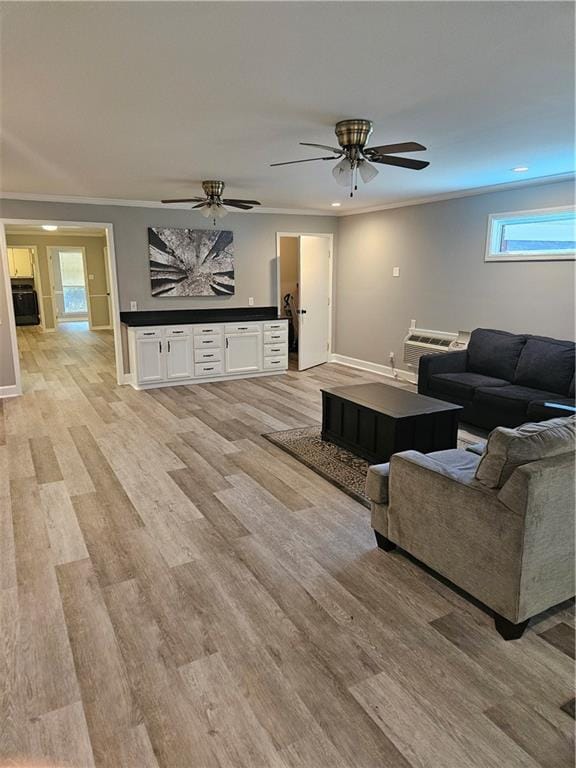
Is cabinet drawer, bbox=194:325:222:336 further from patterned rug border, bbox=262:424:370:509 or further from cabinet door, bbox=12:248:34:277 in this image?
cabinet door, bbox=12:248:34:277

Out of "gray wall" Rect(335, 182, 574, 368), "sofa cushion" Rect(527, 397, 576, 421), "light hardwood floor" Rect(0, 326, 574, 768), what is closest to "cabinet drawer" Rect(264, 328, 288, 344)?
"gray wall" Rect(335, 182, 574, 368)

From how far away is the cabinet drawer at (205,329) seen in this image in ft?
21.9

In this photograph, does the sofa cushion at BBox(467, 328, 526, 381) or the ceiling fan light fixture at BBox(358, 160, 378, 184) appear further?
the sofa cushion at BBox(467, 328, 526, 381)

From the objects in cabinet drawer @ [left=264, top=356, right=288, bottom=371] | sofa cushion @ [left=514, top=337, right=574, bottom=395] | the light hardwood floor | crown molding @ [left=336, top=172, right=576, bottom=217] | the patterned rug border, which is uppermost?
crown molding @ [left=336, top=172, right=576, bottom=217]

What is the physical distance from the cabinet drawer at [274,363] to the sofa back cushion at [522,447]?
5391 mm

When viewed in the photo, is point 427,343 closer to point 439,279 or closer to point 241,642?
point 439,279

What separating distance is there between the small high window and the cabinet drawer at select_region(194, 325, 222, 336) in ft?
11.7

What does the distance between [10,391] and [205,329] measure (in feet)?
8.45

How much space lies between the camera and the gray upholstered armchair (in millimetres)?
1923

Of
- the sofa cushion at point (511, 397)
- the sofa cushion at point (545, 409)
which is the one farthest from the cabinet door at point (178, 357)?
the sofa cushion at point (545, 409)

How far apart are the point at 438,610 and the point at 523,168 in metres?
4.05

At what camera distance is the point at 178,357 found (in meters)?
6.61

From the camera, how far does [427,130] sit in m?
3.26

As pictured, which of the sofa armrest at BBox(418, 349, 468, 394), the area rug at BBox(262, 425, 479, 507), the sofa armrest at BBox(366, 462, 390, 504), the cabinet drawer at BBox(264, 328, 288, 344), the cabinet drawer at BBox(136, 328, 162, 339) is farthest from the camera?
the cabinet drawer at BBox(264, 328, 288, 344)
